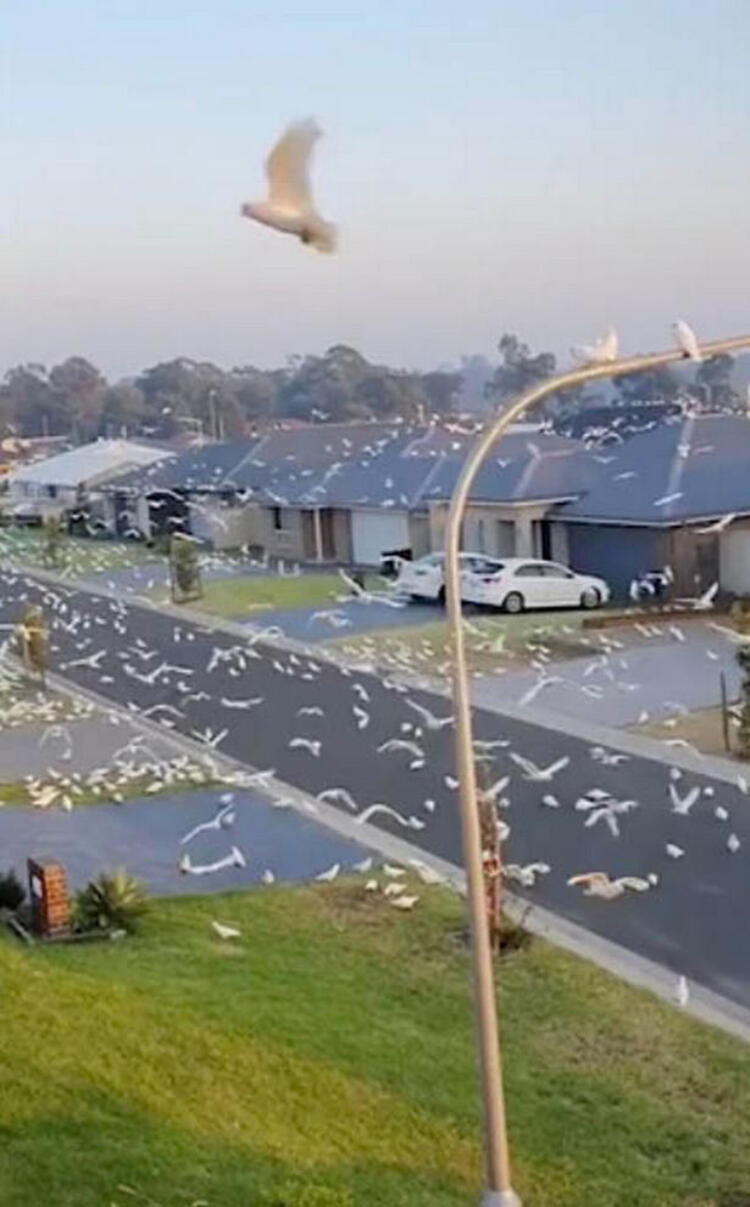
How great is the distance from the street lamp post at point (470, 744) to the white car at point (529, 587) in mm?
23895

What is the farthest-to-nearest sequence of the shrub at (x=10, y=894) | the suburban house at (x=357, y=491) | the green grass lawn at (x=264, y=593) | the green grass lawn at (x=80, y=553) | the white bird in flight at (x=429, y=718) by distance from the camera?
the green grass lawn at (x=80, y=553)
the suburban house at (x=357, y=491)
the green grass lawn at (x=264, y=593)
the white bird in flight at (x=429, y=718)
the shrub at (x=10, y=894)

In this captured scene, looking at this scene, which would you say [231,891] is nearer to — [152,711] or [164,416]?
[152,711]

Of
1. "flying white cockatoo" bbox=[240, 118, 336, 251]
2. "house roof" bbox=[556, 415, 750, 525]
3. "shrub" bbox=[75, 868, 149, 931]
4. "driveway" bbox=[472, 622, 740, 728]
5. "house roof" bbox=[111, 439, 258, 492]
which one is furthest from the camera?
"house roof" bbox=[111, 439, 258, 492]

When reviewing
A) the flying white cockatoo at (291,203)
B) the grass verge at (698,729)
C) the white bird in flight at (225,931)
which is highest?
the flying white cockatoo at (291,203)

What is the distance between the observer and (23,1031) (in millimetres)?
9445

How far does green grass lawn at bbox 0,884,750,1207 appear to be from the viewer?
26.4 feet

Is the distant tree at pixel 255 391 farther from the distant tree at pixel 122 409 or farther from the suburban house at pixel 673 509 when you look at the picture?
the suburban house at pixel 673 509

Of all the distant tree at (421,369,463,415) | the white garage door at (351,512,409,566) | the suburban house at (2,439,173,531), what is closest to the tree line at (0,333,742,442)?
the distant tree at (421,369,463,415)

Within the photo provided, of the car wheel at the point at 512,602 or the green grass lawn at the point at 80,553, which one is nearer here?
the car wheel at the point at 512,602

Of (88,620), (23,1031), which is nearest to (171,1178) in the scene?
(23,1031)

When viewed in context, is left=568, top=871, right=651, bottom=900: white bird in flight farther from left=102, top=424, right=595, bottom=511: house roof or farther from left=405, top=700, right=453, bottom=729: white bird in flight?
left=102, top=424, right=595, bottom=511: house roof

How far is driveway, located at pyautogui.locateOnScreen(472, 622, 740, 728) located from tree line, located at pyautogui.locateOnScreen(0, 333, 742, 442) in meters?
70.0

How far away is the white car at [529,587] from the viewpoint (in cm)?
3098

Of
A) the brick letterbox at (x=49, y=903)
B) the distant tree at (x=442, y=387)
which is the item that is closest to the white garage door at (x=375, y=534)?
the brick letterbox at (x=49, y=903)
